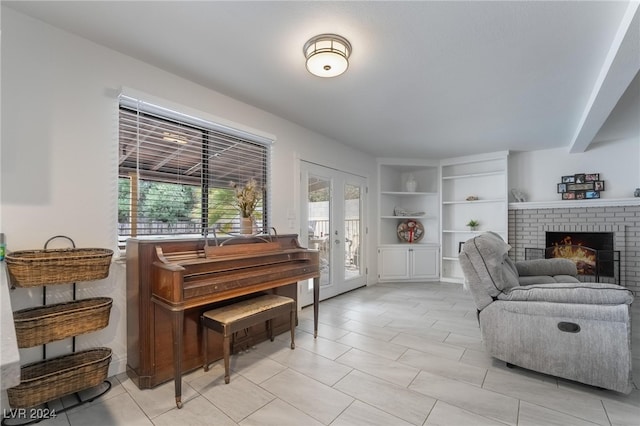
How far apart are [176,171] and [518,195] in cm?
530

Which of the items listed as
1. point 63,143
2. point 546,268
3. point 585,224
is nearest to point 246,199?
point 63,143

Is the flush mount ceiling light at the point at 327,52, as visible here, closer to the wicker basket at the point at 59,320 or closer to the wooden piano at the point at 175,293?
the wooden piano at the point at 175,293

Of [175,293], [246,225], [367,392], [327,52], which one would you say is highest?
[327,52]

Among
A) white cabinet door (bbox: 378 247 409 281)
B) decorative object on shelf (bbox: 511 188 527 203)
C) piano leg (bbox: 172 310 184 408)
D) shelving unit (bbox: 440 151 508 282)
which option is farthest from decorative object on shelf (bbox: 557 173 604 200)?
piano leg (bbox: 172 310 184 408)

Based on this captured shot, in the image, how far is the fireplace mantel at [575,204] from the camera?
4262 millimetres

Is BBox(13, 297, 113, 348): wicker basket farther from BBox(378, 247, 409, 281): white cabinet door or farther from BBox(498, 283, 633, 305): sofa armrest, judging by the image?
BBox(378, 247, 409, 281): white cabinet door

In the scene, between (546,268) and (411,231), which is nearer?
(546,268)

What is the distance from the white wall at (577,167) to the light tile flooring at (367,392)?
2.61m

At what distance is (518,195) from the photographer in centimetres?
507

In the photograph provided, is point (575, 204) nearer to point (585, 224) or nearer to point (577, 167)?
point (585, 224)

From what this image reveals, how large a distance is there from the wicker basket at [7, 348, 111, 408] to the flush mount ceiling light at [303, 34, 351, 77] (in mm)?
2411

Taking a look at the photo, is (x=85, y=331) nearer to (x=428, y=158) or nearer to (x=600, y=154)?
(x=428, y=158)

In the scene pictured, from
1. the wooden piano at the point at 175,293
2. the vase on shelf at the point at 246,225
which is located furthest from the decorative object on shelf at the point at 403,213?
the wooden piano at the point at 175,293

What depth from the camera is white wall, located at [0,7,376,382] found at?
5.86 ft
